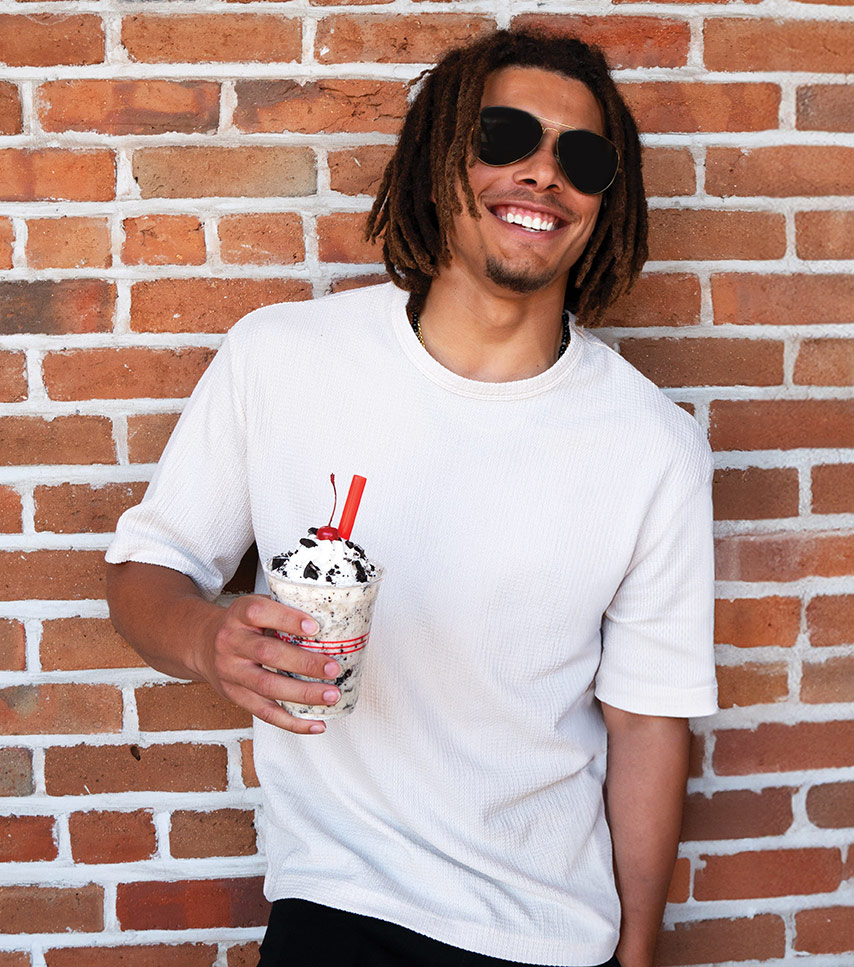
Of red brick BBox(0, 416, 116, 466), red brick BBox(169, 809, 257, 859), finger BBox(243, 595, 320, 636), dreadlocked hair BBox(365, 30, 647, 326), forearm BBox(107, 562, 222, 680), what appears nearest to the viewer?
finger BBox(243, 595, 320, 636)

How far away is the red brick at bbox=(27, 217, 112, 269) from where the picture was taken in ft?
5.46

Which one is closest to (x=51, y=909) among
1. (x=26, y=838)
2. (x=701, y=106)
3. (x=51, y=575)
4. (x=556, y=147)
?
(x=26, y=838)

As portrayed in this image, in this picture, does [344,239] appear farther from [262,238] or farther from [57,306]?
[57,306]

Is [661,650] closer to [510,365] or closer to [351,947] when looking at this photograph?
[510,365]

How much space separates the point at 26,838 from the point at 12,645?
0.38 meters

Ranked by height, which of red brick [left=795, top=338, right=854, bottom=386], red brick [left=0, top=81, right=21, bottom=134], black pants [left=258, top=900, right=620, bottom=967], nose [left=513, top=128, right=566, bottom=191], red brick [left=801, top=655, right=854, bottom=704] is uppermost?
red brick [left=0, top=81, right=21, bottom=134]

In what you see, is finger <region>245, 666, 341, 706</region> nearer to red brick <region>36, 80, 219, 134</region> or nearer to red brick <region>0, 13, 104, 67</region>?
red brick <region>36, 80, 219, 134</region>

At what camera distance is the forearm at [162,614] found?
4.43 ft

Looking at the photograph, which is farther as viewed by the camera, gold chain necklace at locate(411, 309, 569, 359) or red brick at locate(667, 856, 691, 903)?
red brick at locate(667, 856, 691, 903)

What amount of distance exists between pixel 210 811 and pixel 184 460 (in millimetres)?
736

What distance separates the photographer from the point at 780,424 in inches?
72.4

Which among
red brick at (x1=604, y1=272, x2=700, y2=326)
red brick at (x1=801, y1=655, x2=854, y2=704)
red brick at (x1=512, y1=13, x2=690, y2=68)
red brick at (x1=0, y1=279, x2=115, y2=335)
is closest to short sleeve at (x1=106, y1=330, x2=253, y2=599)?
red brick at (x1=0, y1=279, x2=115, y2=335)

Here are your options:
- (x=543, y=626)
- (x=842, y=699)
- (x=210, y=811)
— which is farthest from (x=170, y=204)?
(x=842, y=699)

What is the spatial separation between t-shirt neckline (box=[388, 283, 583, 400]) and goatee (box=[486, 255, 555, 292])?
144 mm
